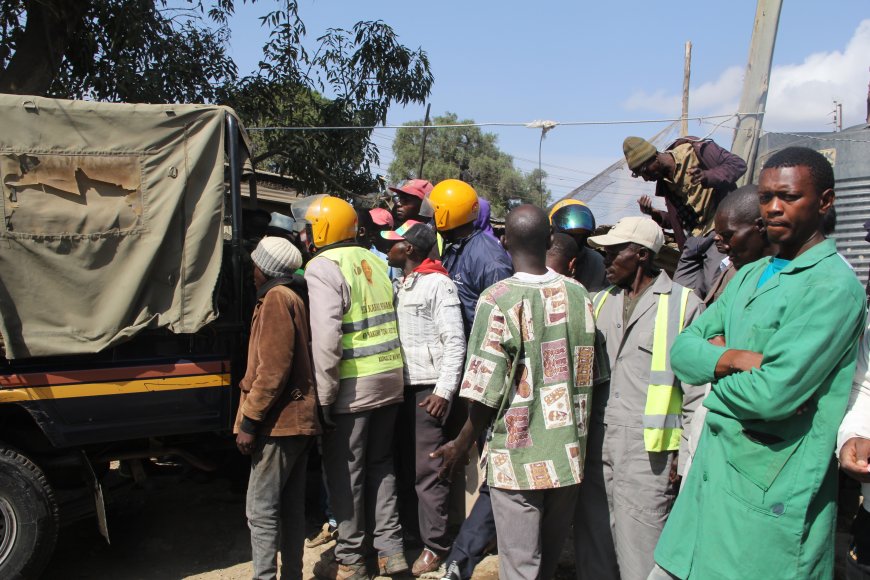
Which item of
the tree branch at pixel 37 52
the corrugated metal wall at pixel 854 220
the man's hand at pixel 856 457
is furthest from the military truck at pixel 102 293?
the corrugated metal wall at pixel 854 220

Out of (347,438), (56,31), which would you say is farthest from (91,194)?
(56,31)

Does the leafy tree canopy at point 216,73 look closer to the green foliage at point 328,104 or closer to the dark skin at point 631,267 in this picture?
the green foliage at point 328,104

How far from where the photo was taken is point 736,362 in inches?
82.7

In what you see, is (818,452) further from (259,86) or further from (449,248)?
(259,86)

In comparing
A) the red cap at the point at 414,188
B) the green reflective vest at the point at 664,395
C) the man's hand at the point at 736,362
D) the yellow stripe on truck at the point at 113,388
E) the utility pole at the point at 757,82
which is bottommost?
the yellow stripe on truck at the point at 113,388

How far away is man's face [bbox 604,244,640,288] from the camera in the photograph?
10.6ft

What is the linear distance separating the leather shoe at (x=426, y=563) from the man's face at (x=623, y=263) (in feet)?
6.93

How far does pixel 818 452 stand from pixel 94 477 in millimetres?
3702

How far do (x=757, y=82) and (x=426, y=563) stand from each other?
487 centimetres

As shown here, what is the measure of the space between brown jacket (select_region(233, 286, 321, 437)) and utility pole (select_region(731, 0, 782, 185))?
423 cm

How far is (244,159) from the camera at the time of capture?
4340 millimetres

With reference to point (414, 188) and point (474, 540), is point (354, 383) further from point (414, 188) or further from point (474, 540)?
point (414, 188)

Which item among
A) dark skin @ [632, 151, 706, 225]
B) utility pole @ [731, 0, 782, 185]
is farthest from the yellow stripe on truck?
utility pole @ [731, 0, 782, 185]

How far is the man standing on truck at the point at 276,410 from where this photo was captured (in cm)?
355
